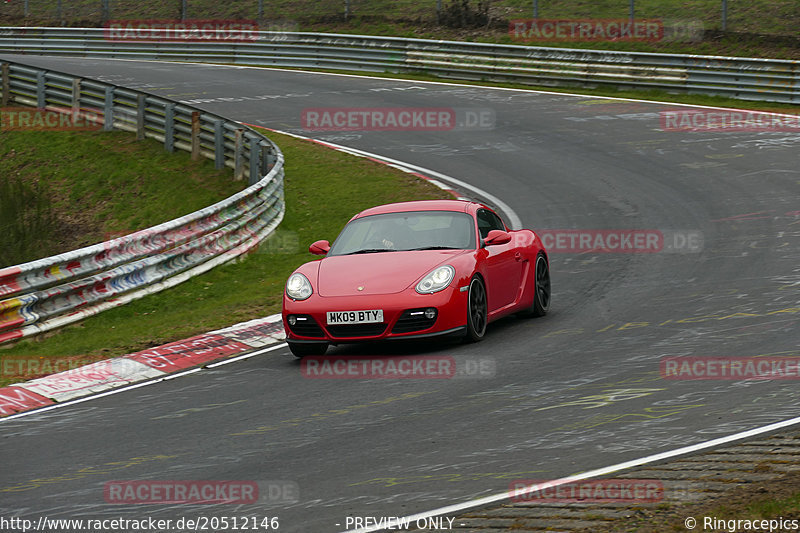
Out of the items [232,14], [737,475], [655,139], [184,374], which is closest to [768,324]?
[737,475]

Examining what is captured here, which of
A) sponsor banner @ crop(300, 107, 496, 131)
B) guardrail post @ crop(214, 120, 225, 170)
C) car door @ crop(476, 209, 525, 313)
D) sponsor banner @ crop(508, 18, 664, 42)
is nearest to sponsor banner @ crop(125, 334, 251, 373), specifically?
car door @ crop(476, 209, 525, 313)

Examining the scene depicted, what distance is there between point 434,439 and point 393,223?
4.50 m

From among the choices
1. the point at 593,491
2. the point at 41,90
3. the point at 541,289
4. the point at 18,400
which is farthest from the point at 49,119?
the point at 593,491

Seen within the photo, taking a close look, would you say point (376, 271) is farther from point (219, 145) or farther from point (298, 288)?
point (219, 145)

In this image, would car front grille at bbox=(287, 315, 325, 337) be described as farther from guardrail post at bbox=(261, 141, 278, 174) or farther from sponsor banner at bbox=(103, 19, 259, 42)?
sponsor banner at bbox=(103, 19, 259, 42)

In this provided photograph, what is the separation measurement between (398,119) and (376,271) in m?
17.9

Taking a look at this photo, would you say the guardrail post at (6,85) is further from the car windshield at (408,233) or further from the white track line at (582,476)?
the white track line at (582,476)

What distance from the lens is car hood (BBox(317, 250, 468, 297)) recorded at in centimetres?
1014

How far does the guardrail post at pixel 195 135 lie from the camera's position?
22672 mm

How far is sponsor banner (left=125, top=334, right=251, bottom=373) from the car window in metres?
2.64

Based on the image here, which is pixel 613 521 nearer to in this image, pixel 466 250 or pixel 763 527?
pixel 763 527

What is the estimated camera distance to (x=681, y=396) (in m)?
8.01

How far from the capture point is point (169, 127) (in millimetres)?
23750

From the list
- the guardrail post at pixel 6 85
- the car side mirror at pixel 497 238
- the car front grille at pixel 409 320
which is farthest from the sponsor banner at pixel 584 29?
the car front grille at pixel 409 320
